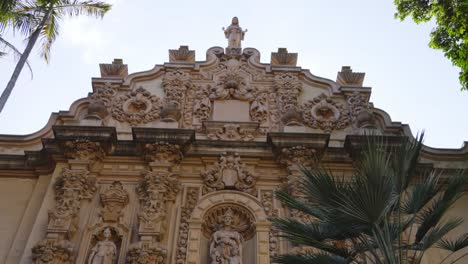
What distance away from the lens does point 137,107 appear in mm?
14594

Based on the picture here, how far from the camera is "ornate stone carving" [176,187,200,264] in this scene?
11.0 meters

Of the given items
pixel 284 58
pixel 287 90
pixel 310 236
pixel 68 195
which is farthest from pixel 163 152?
pixel 310 236

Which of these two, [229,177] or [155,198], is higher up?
[229,177]

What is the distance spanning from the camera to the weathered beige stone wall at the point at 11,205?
11.7 m

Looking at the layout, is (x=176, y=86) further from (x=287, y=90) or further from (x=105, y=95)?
(x=287, y=90)

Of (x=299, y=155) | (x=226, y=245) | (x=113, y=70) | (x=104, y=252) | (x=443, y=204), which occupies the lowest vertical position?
(x=443, y=204)

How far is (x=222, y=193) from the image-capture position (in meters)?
12.2

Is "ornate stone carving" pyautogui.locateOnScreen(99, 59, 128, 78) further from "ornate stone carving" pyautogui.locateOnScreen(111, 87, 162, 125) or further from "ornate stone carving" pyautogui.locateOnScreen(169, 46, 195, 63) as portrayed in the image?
"ornate stone carving" pyautogui.locateOnScreen(169, 46, 195, 63)

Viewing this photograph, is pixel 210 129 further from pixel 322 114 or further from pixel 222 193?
pixel 322 114

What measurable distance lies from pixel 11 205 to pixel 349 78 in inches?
396

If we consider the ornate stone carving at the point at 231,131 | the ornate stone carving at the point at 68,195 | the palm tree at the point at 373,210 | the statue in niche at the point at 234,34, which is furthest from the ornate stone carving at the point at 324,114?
the palm tree at the point at 373,210

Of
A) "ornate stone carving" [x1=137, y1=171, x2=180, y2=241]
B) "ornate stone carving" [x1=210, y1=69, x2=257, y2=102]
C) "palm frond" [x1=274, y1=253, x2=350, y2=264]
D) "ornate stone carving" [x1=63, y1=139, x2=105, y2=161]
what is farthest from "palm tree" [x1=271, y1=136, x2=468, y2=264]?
"ornate stone carving" [x1=210, y1=69, x2=257, y2=102]

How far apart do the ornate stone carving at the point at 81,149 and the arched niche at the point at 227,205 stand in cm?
295

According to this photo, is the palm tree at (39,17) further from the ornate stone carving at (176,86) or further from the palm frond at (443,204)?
the palm frond at (443,204)
